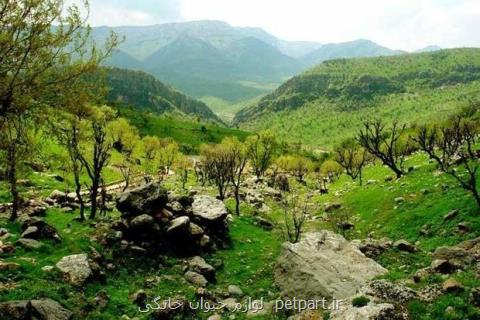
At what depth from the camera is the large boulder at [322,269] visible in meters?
20.1

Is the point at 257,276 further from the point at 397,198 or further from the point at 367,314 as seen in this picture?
the point at 397,198

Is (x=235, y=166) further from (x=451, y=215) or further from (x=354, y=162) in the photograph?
(x=451, y=215)

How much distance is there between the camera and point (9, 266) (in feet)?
67.0

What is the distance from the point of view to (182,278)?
24984 millimetres

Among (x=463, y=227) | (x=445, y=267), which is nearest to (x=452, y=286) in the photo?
(x=445, y=267)

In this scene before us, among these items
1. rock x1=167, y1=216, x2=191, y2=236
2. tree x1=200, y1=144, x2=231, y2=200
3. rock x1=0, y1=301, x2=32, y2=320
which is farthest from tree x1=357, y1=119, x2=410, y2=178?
rock x1=0, y1=301, x2=32, y2=320

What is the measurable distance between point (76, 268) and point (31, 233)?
466 centimetres

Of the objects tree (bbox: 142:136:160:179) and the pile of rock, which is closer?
the pile of rock

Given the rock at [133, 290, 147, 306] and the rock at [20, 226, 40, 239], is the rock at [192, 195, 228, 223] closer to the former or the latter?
the rock at [133, 290, 147, 306]

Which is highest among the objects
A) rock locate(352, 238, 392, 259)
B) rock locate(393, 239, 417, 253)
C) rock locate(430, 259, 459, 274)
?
rock locate(430, 259, 459, 274)

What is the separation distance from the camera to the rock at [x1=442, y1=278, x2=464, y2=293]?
16.1 meters

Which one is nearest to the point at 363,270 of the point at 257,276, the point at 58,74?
the point at 257,276

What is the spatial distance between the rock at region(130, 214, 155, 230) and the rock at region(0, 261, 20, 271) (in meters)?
8.19

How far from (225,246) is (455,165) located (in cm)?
2539
